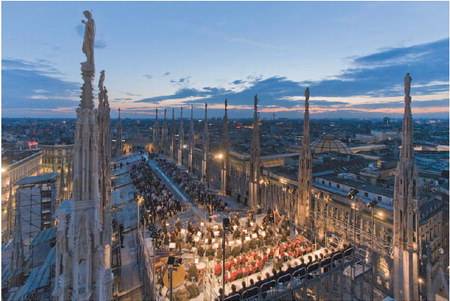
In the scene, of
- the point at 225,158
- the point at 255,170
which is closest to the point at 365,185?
the point at 255,170

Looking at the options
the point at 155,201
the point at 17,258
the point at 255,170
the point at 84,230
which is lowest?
the point at 17,258

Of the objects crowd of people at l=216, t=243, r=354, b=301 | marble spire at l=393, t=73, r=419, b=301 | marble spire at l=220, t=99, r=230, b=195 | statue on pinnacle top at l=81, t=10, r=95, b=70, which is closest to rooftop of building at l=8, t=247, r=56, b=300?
crowd of people at l=216, t=243, r=354, b=301

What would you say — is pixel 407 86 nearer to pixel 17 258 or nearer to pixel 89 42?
pixel 89 42

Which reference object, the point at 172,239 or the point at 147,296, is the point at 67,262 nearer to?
the point at 147,296

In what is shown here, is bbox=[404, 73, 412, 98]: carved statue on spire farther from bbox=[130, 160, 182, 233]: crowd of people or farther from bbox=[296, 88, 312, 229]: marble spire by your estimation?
bbox=[130, 160, 182, 233]: crowd of people

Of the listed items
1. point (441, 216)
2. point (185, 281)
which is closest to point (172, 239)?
point (185, 281)

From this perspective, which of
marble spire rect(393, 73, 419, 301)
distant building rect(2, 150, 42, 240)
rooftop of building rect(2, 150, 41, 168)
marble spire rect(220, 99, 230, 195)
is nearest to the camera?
marble spire rect(393, 73, 419, 301)

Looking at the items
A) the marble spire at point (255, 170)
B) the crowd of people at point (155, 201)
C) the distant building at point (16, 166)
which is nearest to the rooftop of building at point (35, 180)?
the distant building at point (16, 166)
